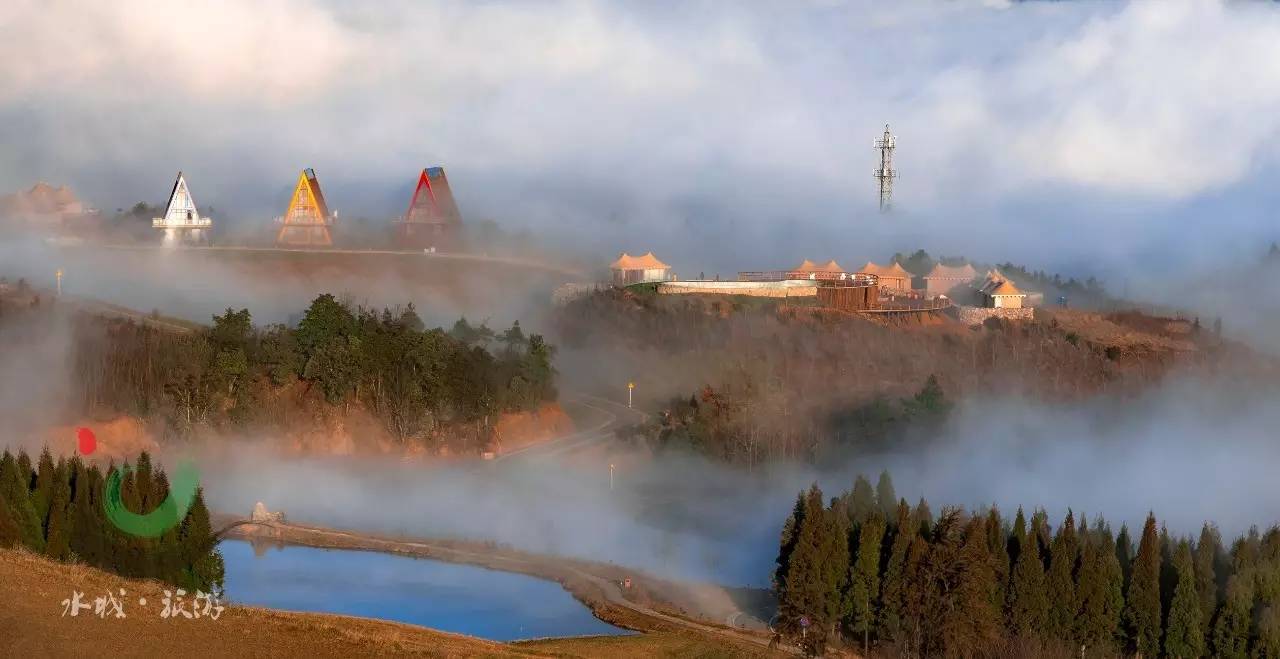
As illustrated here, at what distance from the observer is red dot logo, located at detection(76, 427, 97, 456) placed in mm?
65562

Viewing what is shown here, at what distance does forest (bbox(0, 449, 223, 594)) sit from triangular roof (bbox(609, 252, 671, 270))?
159 ft

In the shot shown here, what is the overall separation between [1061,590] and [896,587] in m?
4.35

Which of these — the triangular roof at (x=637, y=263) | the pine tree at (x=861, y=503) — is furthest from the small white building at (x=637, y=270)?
the pine tree at (x=861, y=503)

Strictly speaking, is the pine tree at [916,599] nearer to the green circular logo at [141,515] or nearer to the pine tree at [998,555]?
the pine tree at [998,555]

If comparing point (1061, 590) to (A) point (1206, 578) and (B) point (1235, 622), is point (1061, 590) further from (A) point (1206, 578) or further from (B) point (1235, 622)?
(B) point (1235, 622)

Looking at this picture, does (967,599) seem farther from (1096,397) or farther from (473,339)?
(1096,397)

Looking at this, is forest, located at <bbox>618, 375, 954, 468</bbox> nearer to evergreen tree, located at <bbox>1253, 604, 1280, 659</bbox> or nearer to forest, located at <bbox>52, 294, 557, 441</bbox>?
forest, located at <bbox>52, 294, 557, 441</bbox>

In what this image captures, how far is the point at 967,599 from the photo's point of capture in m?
43.7

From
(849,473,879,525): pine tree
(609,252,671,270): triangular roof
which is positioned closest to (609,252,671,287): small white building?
(609,252,671,270): triangular roof

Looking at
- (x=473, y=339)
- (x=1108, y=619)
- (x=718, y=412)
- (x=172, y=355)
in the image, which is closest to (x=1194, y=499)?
(x=1108, y=619)

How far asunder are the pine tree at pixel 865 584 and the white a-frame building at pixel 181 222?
55588 mm

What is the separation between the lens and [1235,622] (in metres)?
42.5

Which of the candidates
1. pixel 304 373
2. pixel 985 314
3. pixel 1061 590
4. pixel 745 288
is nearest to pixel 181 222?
pixel 304 373

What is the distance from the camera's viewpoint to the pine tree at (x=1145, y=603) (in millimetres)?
43344
